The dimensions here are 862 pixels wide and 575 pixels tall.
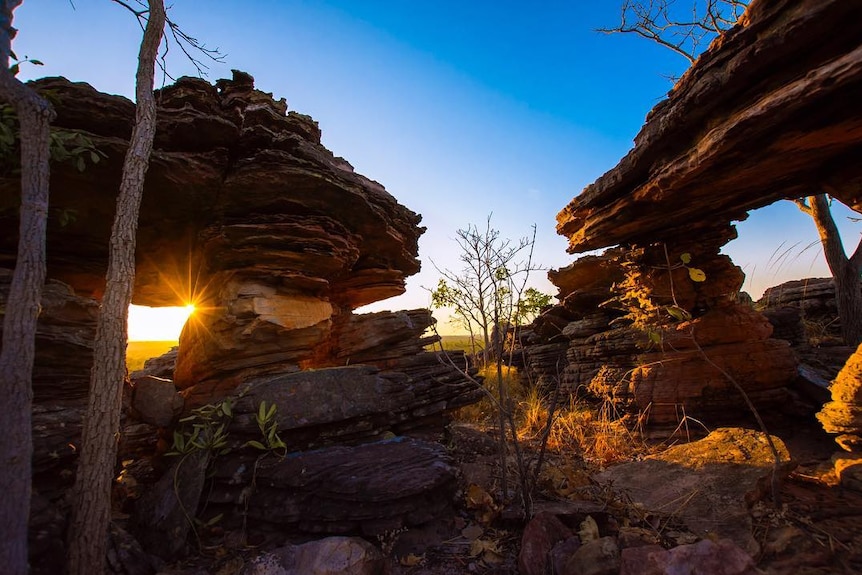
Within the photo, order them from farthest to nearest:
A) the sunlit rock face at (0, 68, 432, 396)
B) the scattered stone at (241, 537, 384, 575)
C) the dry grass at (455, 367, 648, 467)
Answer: the dry grass at (455, 367, 648, 467)
the sunlit rock face at (0, 68, 432, 396)
the scattered stone at (241, 537, 384, 575)

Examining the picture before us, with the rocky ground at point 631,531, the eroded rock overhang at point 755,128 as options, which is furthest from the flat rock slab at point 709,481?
the eroded rock overhang at point 755,128

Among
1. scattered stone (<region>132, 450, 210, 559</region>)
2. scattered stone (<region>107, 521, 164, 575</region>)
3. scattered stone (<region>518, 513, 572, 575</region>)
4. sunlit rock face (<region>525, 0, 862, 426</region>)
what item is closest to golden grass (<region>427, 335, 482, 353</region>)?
sunlit rock face (<region>525, 0, 862, 426</region>)

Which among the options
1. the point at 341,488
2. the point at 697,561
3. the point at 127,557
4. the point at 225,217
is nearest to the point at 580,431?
the point at 697,561

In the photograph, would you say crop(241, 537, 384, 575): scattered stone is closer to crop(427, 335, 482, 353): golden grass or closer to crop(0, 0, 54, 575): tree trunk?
crop(0, 0, 54, 575): tree trunk

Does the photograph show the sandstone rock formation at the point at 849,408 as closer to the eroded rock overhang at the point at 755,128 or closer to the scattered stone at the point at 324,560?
the eroded rock overhang at the point at 755,128

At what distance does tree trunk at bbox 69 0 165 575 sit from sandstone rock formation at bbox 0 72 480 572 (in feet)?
1.55

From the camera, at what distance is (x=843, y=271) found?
34.8 ft

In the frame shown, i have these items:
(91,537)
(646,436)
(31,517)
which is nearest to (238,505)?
(91,537)

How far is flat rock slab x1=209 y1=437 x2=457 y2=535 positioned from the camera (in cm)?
435

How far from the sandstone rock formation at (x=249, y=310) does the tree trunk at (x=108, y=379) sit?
1.55ft

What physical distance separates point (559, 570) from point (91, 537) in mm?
4432

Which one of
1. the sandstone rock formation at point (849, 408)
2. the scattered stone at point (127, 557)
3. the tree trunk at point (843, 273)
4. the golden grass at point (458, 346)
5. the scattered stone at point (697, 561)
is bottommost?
the scattered stone at point (127, 557)

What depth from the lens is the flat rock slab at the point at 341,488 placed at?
435 centimetres

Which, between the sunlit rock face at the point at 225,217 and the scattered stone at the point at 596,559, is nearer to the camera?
the scattered stone at the point at 596,559
